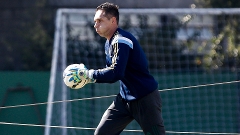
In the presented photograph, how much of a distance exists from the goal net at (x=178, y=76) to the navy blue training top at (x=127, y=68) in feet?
13.3

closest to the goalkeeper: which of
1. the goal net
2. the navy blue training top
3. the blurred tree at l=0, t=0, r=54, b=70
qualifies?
the navy blue training top

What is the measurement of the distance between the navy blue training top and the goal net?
160 inches

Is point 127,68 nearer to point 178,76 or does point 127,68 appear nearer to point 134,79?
point 134,79

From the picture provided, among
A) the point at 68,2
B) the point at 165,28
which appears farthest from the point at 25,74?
the point at 68,2

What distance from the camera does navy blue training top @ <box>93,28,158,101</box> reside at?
5684 millimetres

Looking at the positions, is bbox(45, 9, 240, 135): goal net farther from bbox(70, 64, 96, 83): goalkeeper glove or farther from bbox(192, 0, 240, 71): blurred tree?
bbox(70, 64, 96, 83): goalkeeper glove


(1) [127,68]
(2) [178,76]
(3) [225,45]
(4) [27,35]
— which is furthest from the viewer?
(4) [27,35]

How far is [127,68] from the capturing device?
5961 millimetres

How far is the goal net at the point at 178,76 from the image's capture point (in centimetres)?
1055

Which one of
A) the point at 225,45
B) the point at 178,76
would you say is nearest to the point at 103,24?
the point at 178,76

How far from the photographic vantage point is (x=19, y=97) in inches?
424

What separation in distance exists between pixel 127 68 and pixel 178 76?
517 centimetres

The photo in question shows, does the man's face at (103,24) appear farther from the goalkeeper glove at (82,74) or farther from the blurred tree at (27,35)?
the blurred tree at (27,35)

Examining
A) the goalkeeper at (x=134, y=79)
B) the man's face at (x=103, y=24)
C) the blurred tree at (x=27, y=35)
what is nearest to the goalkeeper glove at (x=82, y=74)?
the goalkeeper at (x=134, y=79)
